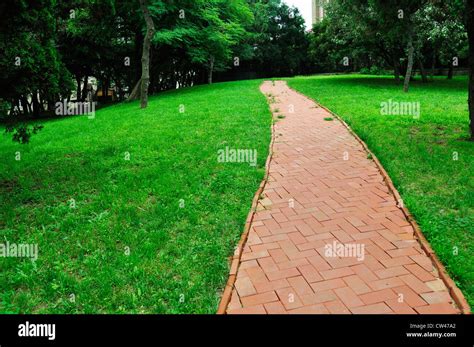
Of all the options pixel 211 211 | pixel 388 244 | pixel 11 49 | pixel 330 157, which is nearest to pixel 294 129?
pixel 330 157

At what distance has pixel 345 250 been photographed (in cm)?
446

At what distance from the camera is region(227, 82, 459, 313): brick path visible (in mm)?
3596

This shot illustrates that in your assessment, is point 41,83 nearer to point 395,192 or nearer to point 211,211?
point 211,211

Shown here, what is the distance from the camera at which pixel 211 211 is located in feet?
18.7

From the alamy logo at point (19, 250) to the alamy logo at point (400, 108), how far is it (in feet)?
34.9

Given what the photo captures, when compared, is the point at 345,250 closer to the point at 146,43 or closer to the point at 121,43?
the point at 146,43

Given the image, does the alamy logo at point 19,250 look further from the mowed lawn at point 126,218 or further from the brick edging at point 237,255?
the brick edging at point 237,255

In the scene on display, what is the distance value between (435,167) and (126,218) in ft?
18.9

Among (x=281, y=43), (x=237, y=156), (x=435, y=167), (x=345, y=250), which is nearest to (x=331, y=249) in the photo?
(x=345, y=250)

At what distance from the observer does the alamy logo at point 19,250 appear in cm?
467

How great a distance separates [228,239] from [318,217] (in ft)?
4.84

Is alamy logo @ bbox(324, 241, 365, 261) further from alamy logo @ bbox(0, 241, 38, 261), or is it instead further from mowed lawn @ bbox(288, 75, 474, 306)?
alamy logo @ bbox(0, 241, 38, 261)
